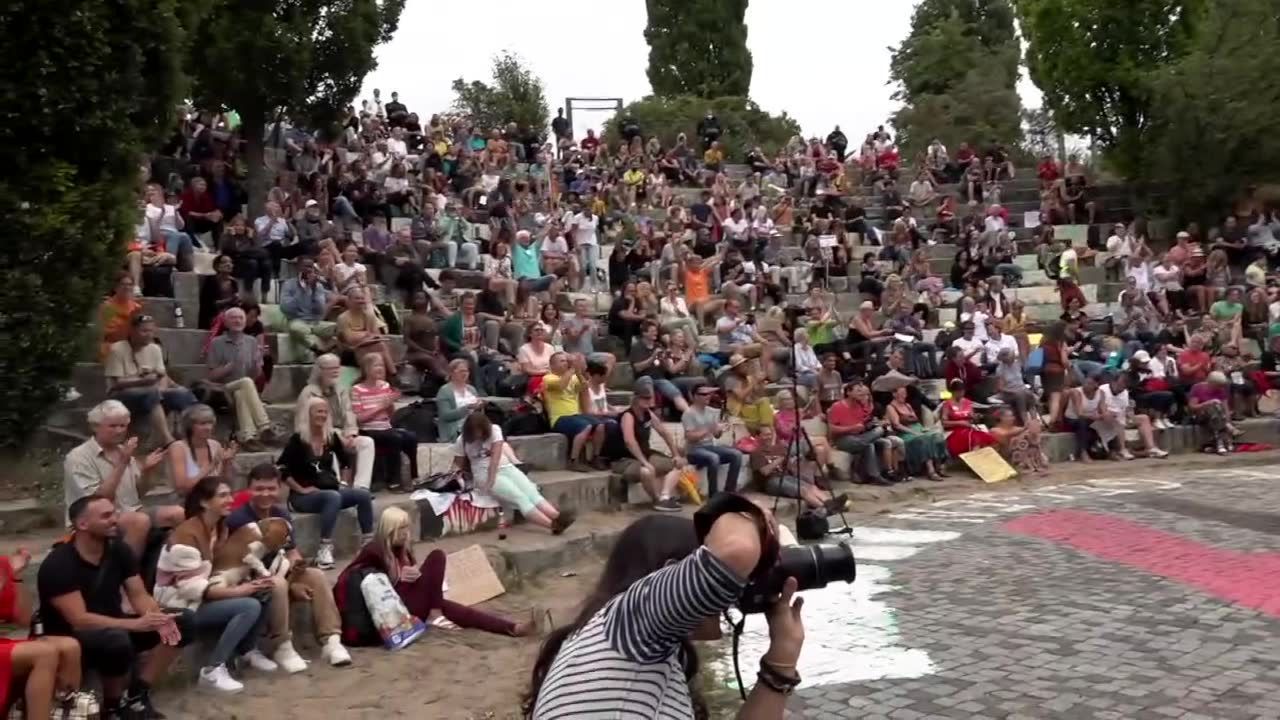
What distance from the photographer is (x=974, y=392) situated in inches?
589

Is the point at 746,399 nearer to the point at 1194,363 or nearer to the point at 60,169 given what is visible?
the point at 60,169

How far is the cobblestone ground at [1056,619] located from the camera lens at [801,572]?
3288 millimetres

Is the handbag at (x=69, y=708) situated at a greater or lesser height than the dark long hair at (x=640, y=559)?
lesser

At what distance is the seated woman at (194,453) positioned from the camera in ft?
24.4

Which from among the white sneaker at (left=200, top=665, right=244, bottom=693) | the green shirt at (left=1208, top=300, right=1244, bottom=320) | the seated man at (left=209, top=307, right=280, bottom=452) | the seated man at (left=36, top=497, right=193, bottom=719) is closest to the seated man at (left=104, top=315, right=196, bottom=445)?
the seated man at (left=209, top=307, right=280, bottom=452)

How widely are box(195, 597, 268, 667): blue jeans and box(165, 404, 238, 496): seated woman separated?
1.53 m

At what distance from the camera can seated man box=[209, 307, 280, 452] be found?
922 cm

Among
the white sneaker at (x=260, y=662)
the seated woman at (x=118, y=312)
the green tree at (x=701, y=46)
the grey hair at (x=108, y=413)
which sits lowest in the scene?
the white sneaker at (x=260, y=662)

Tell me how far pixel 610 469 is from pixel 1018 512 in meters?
3.87

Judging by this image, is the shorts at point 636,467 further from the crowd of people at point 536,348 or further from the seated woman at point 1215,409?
the seated woman at point 1215,409

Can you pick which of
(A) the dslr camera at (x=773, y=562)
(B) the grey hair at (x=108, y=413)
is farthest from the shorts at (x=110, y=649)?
(A) the dslr camera at (x=773, y=562)

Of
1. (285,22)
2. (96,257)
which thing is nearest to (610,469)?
(96,257)

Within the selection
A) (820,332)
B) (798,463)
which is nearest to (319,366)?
(798,463)

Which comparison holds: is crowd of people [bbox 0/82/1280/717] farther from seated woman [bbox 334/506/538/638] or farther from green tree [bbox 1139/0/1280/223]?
green tree [bbox 1139/0/1280/223]
